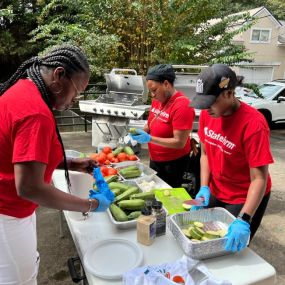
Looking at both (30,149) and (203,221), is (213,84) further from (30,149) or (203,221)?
(30,149)

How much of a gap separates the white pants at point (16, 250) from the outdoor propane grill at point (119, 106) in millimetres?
2949

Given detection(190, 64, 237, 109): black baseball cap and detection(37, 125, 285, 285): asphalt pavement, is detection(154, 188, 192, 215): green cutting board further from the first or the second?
detection(37, 125, 285, 285): asphalt pavement

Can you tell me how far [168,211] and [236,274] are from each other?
0.63 metres

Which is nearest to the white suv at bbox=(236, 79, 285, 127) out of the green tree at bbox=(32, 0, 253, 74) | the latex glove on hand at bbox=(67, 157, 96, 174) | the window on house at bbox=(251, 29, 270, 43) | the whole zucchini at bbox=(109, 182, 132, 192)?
the green tree at bbox=(32, 0, 253, 74)

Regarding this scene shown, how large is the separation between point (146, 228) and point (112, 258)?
23 centimetres

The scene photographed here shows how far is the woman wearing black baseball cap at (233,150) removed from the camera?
5.36 ft

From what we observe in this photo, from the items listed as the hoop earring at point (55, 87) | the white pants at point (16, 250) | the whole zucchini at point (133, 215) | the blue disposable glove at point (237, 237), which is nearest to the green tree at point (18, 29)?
the whole zucchini at point (133, 215)

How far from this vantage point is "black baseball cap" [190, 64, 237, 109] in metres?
1.70

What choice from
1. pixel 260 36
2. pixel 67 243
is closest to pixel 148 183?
pixel 67 243

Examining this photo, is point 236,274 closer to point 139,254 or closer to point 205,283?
point 205,283

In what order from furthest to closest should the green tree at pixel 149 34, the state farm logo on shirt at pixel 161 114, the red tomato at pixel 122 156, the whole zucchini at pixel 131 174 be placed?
Result: the green tree at pixel 149 34 → the red tomato at pixel 122 156 → the state farm logo on shirt at pixel 161 114 → the whole zucchini at pixel 131 174

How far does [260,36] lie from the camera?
19266 mm

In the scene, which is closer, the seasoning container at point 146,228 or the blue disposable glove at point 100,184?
the seasoning container at point 146,228

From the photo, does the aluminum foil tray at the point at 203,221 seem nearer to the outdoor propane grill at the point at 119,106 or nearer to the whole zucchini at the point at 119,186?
the whole zucchini at the point at 119,186
